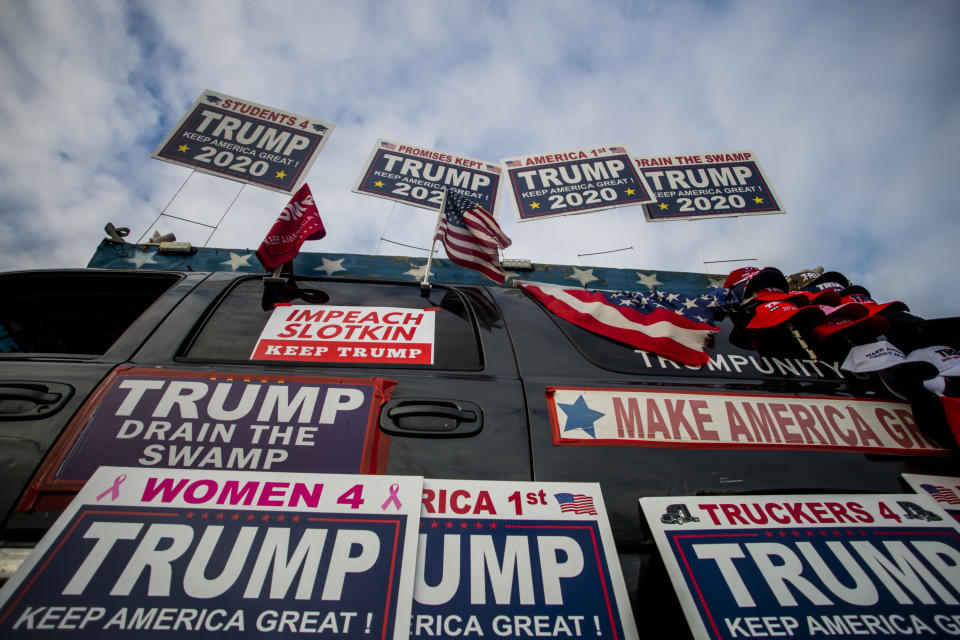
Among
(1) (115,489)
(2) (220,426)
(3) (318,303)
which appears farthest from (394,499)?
(3) (318,303)

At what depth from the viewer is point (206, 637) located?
0.86 metres

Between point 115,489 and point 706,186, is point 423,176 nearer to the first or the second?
point 706,186

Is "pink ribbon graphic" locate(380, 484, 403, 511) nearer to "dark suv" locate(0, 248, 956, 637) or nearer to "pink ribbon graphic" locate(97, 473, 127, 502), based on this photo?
"dark suv" locate(0, 248, 956, 637)

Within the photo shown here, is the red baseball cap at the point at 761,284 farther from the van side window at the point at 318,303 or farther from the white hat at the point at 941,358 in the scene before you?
the van side window at the point at 318,303

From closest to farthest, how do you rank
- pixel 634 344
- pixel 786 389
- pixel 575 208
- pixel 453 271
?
pixel 786 389
pixel 634 344
pixel 453 271
pixel 575 208

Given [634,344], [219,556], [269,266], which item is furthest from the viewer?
[269,266]

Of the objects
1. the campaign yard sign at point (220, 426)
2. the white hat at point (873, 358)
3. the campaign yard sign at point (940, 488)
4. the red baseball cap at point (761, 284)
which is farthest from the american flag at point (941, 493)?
the campaign yard sign at point (220, 426)

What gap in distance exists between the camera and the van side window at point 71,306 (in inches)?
80.9

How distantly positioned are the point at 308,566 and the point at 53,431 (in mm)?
948

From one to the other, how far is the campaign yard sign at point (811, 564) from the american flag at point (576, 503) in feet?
0.55

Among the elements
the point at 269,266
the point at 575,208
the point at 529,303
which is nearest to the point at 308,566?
the point at 529,303

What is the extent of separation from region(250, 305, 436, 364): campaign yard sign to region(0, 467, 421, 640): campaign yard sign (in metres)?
0.52

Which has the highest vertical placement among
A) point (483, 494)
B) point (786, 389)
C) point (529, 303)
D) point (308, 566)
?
point (529, 303)

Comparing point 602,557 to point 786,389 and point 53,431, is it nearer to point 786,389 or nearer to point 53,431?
point 786,389
